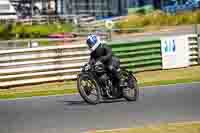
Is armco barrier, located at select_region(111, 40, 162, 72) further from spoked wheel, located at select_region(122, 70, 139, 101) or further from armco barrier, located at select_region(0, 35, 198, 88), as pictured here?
spoked wheel, located at select_region(122, 70, 139, 101)

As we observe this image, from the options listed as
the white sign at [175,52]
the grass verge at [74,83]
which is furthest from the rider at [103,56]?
the white sign at [175,52]

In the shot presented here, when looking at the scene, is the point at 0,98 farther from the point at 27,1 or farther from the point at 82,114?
the point at 27,1

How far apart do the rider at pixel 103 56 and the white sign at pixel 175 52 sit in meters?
8.04

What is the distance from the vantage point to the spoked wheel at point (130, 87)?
14.3m

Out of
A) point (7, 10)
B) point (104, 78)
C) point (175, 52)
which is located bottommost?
point (7, 10)

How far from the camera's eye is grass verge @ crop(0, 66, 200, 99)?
674 inches

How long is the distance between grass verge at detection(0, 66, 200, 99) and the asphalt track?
121 centimetres

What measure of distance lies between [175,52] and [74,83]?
4.67 meters

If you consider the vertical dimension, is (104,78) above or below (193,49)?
above

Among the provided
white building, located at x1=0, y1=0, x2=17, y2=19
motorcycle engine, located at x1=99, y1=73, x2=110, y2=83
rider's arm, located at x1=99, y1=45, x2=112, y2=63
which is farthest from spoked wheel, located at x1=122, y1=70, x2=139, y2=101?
white building, located at x1=0, y1=0, x2=17, y2=19

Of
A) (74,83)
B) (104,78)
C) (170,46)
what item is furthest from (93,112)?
(170,46)

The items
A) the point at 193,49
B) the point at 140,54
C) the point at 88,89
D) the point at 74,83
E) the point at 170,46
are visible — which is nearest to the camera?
the point at 88,89

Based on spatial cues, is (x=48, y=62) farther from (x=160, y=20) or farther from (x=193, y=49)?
(x=160, y=20)

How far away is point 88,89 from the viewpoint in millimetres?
13859
